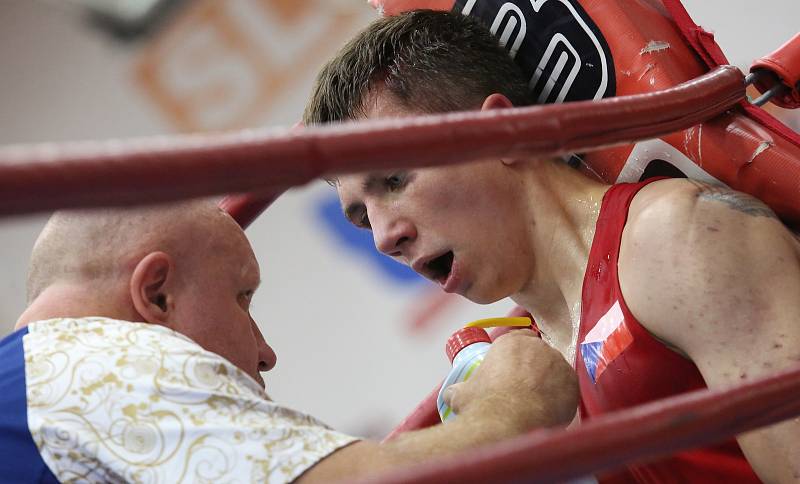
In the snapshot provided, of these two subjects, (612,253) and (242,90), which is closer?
(612,253)

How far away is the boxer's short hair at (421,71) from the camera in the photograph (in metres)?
1.36

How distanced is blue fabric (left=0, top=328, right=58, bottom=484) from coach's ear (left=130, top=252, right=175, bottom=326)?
180 mm

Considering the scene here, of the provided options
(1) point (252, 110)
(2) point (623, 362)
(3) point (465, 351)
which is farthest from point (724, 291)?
(1) point (252, 110)

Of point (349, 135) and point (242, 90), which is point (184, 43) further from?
point (349, 135)

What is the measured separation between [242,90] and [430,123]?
3.01m

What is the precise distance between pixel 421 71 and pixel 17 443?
75cm

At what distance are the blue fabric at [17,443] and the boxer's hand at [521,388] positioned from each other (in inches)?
13.7

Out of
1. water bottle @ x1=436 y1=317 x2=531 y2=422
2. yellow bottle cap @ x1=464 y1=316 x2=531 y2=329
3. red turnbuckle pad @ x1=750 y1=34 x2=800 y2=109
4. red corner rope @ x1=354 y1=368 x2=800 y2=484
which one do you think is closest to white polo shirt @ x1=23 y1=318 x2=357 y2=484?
red corner rope @ x1=354 y1=368 x2=800 y2=484

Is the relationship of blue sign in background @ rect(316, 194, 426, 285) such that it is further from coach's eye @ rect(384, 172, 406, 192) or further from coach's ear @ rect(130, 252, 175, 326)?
coach's ear @ rect(130, 252, 175, 326)

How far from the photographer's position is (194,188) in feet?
1.76

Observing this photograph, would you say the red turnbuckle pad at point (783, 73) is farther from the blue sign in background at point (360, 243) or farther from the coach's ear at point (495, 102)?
the blue sign in background at point (360, 243)

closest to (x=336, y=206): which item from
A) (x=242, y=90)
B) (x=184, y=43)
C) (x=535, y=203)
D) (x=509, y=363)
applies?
(x=242, y=90)

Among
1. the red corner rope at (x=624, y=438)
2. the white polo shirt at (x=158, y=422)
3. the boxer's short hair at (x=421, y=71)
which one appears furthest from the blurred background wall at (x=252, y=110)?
the red corner rope at (x=624, y=438)

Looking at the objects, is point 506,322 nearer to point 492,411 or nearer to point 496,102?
point 496,102
